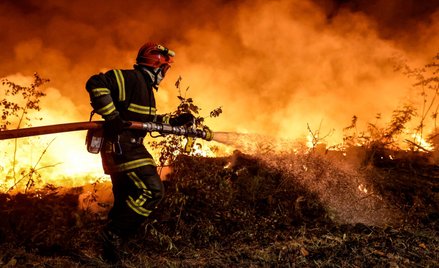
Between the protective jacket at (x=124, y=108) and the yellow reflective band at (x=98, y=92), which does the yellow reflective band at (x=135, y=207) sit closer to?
the protective jacket at (x=124, y=108)

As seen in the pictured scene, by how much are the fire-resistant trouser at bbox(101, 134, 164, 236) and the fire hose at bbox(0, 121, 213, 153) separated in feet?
0.66

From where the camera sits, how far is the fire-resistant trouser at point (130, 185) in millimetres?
3764

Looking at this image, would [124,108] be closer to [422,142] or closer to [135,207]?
[135,207]

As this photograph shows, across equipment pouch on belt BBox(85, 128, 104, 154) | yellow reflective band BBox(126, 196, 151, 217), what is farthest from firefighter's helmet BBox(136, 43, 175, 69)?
yellow reflective band BBox(126, 196, 151, 217)

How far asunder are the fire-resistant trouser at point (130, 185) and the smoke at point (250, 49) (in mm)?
6331

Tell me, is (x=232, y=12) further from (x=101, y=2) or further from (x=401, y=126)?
(x=401, y=126)

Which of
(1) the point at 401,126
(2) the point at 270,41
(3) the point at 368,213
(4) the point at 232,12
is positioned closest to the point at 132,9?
(4) the point at 232,12

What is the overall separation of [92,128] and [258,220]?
2.42m

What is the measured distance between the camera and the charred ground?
12.7 feet

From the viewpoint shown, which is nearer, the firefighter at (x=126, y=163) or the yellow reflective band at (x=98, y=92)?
the yellow reflective band at (x=98, y=92)

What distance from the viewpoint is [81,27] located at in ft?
37.5

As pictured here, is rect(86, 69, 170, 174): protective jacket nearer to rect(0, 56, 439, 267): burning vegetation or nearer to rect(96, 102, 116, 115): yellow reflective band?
rect(96, 102, 116, 115): yellow reflective band

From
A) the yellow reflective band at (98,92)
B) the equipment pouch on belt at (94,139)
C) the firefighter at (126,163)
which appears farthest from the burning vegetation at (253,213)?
the yellow reflective band at (98,92)

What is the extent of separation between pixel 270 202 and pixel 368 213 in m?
1.34
